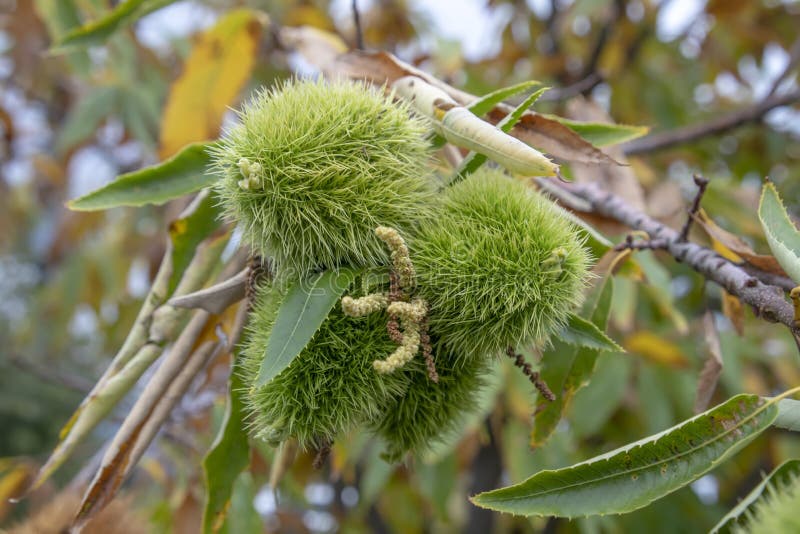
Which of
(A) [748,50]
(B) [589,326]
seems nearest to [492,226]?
(B) [589,326]

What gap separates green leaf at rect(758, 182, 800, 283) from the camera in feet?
2.54

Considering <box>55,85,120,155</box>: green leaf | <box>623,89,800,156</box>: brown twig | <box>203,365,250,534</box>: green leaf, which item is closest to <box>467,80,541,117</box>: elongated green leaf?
<box>203,365,250,534</box>: green leaf

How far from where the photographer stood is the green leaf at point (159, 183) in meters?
0.95

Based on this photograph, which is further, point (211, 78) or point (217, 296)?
point (211, 78)

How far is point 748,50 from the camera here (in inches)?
117

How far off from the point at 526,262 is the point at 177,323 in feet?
1.61

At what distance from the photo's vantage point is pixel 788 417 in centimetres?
73

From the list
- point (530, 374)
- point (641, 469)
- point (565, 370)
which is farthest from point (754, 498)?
point (565, 370)

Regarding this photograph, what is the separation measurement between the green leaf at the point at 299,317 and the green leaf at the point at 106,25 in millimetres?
818

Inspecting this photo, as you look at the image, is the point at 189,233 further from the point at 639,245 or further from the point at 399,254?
the point at 639,245

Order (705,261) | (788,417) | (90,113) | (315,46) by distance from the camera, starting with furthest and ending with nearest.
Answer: (90,113) → (315,46) → (705,261) → (788,417)

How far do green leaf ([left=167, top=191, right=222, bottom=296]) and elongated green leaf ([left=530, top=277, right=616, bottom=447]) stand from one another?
1.70 ft

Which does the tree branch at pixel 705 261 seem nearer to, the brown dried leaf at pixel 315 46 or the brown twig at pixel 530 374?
the brown twig at pixel 530 374

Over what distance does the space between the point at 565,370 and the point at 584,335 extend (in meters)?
0.14
